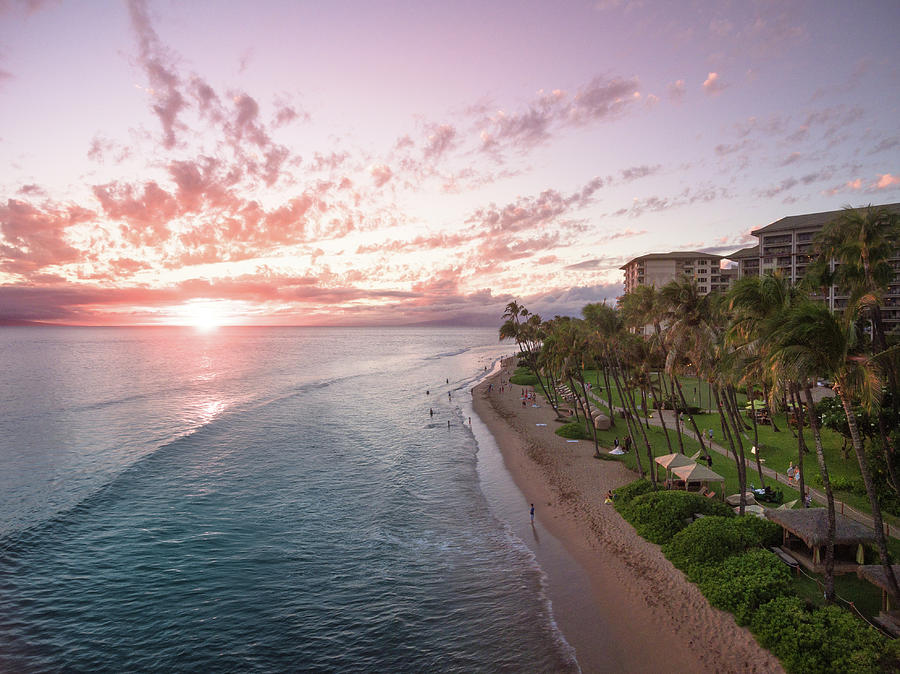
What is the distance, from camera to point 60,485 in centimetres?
3834

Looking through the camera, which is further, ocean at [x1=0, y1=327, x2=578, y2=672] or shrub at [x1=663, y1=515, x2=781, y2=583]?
shrub at [x1=663, y1=515, x2=781, y2=583]

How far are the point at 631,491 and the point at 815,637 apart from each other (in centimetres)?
1454

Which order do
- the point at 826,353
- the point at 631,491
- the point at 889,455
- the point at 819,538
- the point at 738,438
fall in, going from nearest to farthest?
the point at 826,353 → the point at 819,538 → the point at 889,455 → the point at 738,438 → the point at 631,491

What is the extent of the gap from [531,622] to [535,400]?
55.0m

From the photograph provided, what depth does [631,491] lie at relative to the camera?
96.3 feet

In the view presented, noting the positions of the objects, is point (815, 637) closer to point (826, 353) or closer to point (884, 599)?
point (884, 599)

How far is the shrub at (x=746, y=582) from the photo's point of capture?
17.4m

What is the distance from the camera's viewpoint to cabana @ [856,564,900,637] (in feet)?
48.0

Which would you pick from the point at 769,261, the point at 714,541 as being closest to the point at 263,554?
the point at 714,541

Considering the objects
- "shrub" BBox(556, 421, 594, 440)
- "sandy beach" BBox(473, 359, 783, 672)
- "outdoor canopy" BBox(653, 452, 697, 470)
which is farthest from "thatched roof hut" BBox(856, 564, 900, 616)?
"shrub" BBox(556, 421, 594, 440)

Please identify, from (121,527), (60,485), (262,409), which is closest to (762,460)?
(121,527)

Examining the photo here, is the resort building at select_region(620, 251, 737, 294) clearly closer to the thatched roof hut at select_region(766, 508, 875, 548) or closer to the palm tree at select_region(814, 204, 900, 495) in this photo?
the palm tree at select_region(814, 204, 900, 495)

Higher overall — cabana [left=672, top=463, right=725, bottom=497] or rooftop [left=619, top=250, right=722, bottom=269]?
rooftop [left=619, top=250, right=722, bottom=269]

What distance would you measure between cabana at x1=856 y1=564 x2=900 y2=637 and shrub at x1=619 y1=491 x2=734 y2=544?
24.1 feet
